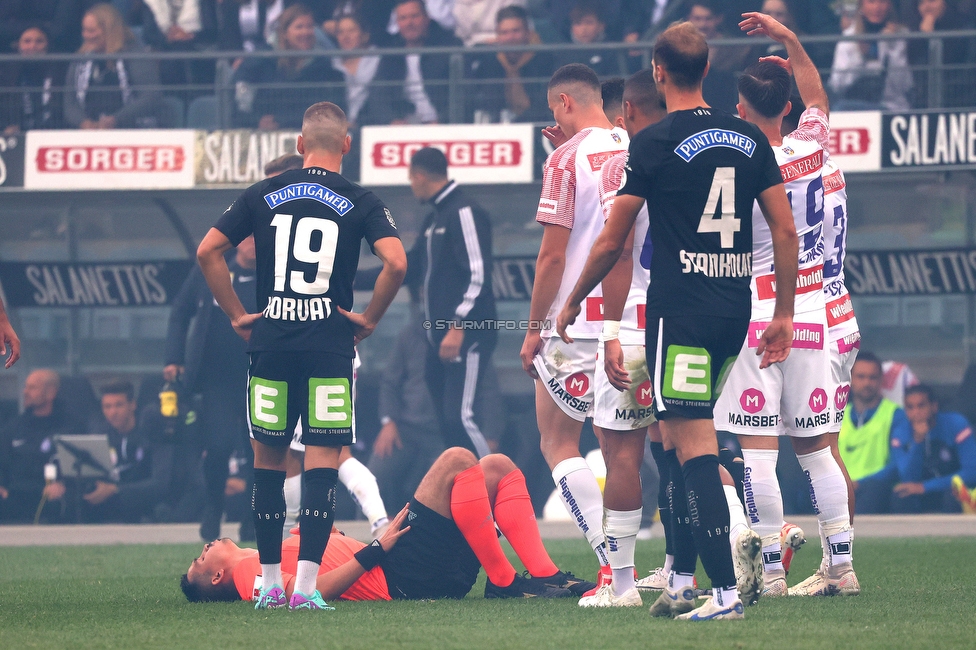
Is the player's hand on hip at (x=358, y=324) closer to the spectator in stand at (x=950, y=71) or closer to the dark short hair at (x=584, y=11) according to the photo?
the spectator in stand at (x=950, y=71)

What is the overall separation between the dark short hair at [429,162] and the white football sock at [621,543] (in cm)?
472

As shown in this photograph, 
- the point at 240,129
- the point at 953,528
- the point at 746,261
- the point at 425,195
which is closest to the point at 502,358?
the point at 425,195

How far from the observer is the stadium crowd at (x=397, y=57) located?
10.3 m

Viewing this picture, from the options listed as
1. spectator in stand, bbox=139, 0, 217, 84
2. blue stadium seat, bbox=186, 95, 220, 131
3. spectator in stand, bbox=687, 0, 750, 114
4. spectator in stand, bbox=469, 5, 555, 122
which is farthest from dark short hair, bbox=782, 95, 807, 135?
spectator in stand, bbox=139, 0, 217, 84

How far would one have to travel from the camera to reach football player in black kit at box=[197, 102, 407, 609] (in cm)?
478

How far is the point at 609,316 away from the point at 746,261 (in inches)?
25.8

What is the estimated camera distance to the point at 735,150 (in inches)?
158

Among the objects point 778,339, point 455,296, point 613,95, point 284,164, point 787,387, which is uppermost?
point 613,95

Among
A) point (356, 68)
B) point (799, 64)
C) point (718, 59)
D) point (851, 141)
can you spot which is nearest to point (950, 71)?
point (851, 141)

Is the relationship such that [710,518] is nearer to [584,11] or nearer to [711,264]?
[711,264]

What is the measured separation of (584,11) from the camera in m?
11.6

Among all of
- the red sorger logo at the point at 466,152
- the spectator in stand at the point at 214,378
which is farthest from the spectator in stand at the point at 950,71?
the spectator in stand at the point at 214,378

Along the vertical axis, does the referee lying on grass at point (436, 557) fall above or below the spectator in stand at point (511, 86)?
below

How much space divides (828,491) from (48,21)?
33.3ft
